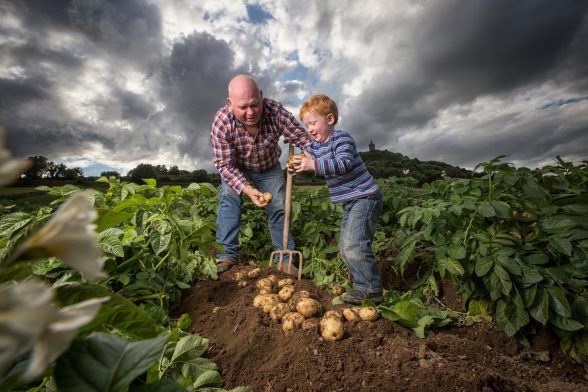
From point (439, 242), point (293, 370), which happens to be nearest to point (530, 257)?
point (439, 242)

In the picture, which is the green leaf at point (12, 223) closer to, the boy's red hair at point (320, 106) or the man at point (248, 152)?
the man at point (248, 152)

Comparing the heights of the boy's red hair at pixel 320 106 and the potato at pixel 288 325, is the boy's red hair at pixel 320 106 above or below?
above

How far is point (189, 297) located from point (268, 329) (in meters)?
0.83

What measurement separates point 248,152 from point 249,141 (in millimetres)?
128

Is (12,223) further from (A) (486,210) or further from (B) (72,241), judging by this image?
(A) (486,210)

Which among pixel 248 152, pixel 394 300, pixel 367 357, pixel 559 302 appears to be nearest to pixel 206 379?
pixel 367 357

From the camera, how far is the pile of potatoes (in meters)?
1.91

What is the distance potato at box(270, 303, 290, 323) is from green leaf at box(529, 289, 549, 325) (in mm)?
1585

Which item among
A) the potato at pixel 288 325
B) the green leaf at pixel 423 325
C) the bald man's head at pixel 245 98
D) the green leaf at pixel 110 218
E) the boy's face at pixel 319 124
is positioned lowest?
the green leaf at pixel 423 325

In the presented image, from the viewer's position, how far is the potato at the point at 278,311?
2.10 meters

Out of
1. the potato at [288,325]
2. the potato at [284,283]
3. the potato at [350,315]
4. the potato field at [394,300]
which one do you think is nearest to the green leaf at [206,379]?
the potato field at [394,300]

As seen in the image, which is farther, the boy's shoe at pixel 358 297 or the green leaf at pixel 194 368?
the boy's shoe at pixel 358 297

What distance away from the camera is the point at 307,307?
82.7 inches

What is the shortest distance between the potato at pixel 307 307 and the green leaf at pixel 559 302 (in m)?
1.48
